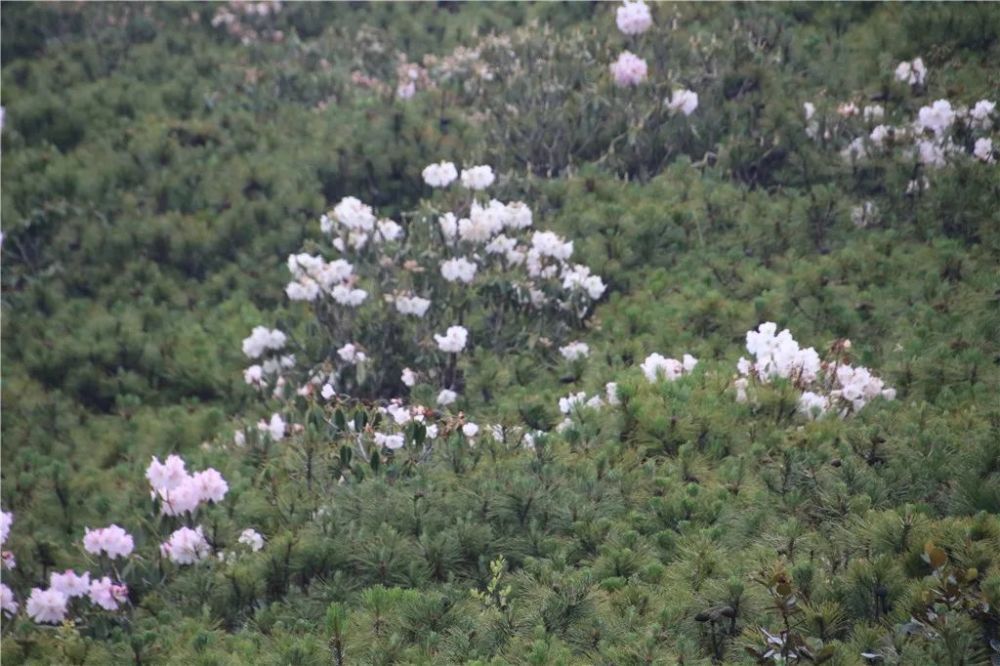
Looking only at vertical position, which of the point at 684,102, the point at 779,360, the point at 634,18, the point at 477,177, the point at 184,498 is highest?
the point at 634,18

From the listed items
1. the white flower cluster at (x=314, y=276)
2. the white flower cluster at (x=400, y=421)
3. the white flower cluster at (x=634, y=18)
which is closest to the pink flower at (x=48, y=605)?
the white flower cluster at (x=400, y=421)

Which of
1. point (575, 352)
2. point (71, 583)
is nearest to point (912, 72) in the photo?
→ point (575, 352)

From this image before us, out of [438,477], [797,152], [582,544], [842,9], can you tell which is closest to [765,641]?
[582,544]

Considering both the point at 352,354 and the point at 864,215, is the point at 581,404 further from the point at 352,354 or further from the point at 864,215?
the point at 864,215

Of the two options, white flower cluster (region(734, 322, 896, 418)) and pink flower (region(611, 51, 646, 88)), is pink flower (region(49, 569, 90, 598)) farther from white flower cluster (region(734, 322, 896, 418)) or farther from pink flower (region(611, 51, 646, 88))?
pink flower (region(611, 51, 646, 88))

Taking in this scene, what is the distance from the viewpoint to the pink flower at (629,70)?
9.89 meters

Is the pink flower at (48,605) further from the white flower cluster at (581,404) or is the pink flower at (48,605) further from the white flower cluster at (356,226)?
the white flower cluster at (356,226)

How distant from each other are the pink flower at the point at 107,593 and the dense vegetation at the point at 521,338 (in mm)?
82

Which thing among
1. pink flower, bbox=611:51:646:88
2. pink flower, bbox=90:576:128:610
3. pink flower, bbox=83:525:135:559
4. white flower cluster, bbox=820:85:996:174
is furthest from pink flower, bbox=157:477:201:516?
pink flower, bbox=611:51:646:88

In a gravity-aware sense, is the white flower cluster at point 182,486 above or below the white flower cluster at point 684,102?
below

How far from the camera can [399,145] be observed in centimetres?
1048

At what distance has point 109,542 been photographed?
6.04 meters

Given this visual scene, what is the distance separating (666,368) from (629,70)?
13.2ft

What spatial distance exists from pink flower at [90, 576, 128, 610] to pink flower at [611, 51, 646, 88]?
6.06 meters
